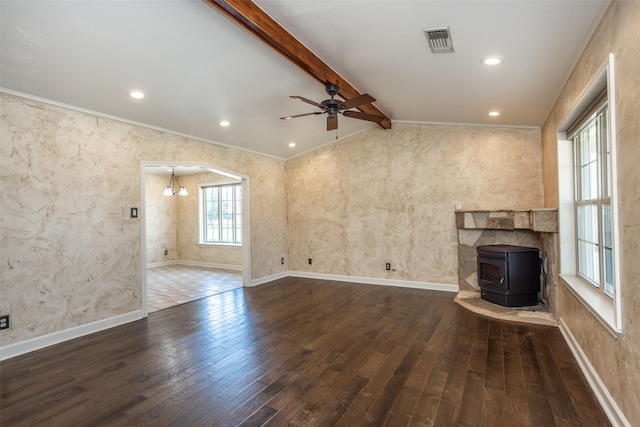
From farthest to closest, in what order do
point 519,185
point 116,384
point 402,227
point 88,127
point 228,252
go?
point 228,252, point 402,227, point 519,185, point 88,127, point 116,384

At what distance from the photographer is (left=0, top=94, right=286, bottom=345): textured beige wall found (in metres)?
3.19

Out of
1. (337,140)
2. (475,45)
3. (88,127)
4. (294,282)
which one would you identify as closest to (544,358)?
(475,45)

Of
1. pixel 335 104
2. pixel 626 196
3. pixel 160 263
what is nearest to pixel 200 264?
pixel 160 263

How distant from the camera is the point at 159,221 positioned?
8.85 metres

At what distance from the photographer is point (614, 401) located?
2.02 meters

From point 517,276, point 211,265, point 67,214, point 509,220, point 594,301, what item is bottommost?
point 211,265

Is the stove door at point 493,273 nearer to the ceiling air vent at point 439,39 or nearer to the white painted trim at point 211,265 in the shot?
the ceiling air vent at point 439,39

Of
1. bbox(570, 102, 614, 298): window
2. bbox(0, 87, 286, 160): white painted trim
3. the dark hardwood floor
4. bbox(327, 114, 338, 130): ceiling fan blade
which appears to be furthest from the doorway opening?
bbox(570, 102, 614, 298): window

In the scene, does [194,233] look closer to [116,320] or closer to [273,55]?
[116,320]

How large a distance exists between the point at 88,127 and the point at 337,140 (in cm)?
398

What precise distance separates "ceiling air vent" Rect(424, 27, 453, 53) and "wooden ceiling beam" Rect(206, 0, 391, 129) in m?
1.08

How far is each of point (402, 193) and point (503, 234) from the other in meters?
1.70

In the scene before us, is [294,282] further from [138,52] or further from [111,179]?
[138,52]

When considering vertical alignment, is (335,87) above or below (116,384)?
above
